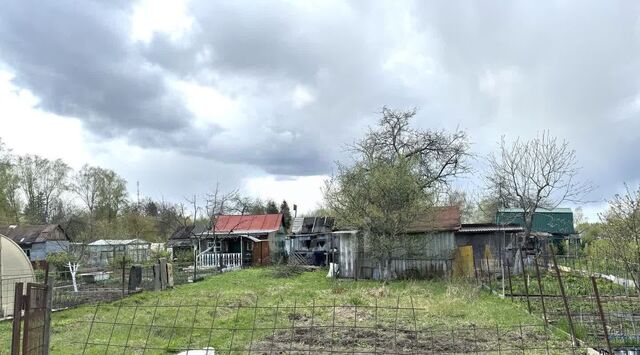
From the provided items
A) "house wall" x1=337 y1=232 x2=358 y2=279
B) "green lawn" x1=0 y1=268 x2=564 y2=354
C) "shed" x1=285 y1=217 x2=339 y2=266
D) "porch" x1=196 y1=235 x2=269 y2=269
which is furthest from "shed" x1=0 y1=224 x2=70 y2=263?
"house wall" x1=337 y1=232 x2=358 y2=279

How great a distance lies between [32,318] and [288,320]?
7552mm

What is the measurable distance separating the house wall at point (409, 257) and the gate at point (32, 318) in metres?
18.1

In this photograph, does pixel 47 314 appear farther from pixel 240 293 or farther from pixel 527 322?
pixel 240 293

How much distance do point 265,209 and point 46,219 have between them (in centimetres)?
2643

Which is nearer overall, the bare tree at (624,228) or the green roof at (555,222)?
the bare tree at (624,228)

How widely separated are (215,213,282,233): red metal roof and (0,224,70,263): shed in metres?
14.0

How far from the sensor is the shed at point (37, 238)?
148 feet

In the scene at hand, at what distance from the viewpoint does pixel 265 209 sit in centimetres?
6906

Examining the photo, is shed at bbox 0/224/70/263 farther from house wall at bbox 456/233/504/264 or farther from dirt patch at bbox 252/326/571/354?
dirt patch at bbox 252/326/571/354

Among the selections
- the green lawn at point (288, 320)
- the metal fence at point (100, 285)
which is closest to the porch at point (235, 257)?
the metal fence at point (100, 285)

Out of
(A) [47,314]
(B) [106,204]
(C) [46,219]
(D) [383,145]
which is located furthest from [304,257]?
(C) [46,219]

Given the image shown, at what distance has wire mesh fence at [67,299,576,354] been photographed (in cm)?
816

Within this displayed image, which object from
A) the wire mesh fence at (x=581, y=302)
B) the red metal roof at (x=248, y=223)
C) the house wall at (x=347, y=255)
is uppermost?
the red metal roof at (x=248, y=223)

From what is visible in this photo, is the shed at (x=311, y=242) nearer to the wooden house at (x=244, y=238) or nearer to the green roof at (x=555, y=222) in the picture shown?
the wooden house at (x=244, y=238)
